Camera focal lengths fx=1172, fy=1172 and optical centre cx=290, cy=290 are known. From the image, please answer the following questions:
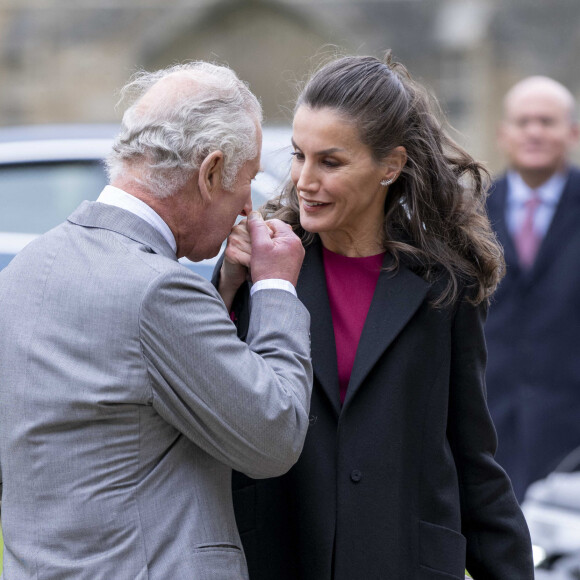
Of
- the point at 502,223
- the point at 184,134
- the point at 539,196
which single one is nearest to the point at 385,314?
Result: the point at 184,134

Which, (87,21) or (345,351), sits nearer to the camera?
(345,351)

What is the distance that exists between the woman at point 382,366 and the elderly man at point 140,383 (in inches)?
13.4

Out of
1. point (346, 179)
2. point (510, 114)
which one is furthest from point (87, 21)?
point (346, 179)

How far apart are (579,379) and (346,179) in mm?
3196

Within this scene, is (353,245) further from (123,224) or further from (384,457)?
(123,224)

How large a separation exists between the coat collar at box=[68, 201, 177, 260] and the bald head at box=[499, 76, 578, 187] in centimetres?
389

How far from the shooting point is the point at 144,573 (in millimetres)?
2275

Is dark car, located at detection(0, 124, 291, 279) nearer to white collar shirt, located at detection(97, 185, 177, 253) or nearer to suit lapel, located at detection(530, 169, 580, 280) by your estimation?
suit lapel, located at detection(530, 169, 580, 280)

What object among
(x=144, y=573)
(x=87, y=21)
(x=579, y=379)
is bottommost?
(x=87, y=21)

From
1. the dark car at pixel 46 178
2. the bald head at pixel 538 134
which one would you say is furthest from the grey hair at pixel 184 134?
the bald head at pixel 538 134

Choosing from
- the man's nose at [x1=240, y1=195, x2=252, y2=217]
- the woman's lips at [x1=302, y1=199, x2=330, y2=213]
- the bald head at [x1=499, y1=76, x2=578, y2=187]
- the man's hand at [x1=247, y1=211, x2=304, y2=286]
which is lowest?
the bald head at [x1=499, y1=76, x2=578, y2=187]

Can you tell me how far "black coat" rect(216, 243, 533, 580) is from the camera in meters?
2.70

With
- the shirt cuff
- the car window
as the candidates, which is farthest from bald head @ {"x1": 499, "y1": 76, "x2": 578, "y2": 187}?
the shirt cuff

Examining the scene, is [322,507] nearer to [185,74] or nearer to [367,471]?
[367,471]
